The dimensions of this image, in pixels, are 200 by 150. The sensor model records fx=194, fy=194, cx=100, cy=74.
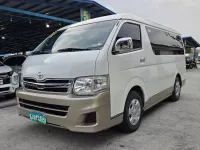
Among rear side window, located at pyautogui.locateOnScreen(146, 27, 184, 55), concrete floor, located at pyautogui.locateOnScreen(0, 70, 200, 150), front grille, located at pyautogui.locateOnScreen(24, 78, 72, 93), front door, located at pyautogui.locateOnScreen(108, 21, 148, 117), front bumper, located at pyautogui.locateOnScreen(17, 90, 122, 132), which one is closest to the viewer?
front bumper, located at pyautogui.locateOnScreen(17, 90, 122, 132)

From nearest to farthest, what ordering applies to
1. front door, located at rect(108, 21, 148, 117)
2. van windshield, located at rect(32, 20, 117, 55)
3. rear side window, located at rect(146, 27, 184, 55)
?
Result: front door, located at rect(108, 21, 148, 117), van windshield, located at rect(32, 20, 117, 55), rear side window, located at rect(146, 27, 184, 55)

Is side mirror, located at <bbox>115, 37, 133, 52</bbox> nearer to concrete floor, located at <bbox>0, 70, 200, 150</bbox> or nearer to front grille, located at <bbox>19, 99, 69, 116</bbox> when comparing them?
front grille, located at <bbox>19, 99, 69, 116</bbox>

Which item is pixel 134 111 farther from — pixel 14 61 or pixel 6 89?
pixel 14 61

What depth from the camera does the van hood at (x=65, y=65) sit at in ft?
8.71

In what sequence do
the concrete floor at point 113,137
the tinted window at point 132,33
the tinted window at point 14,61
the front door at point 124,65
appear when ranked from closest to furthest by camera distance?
the front door at point 124,65, the concrete floor at point 113,137, the tinted window at point 132,33, the tinted window at point 14,61

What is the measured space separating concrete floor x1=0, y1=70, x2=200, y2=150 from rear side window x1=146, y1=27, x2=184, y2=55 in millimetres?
1556

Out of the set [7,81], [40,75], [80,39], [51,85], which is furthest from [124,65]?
[7,81]

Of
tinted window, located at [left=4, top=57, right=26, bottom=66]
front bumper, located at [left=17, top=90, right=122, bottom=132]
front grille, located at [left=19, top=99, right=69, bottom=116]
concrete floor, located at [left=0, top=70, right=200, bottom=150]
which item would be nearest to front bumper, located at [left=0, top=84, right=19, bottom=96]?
concrete floor, located at [left=0, top=70, right=200, bottom=150]

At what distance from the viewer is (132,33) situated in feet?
11.6

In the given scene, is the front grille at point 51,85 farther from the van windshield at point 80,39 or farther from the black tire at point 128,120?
the black tire at point 128,120

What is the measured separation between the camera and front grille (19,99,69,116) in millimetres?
2716

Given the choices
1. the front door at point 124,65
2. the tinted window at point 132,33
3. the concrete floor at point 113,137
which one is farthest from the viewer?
the tinted window at point 132,33

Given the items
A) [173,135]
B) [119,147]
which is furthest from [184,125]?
[119,147]

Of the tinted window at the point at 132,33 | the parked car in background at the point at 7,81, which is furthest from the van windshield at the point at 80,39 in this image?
the parked car in background at the point at 7,81
